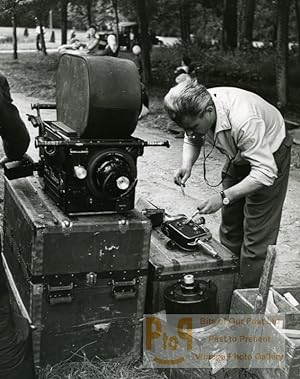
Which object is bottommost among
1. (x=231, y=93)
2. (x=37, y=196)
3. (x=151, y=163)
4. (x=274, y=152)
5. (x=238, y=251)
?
(x=151, y=163)

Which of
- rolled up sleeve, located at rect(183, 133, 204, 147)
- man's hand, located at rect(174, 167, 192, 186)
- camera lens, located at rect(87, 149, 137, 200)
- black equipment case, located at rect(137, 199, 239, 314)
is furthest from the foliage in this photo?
camera lens, located at rect(87, 149, 137, 200)

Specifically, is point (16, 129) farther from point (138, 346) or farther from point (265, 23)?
point (265, 23)

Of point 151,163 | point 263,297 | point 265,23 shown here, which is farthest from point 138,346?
point 265,23

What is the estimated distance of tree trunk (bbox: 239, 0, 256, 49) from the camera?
22.4 m

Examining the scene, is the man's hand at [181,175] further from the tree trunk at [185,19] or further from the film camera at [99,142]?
the tree trunk at [185,19]

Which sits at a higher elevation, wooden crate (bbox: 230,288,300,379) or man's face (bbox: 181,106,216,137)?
man's face (bbox: 181,106,216,137)

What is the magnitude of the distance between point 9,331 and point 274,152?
2000mm

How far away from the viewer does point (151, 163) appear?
32.0 feet

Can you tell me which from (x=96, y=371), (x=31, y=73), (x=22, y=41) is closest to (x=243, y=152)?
(x=96, y=371)

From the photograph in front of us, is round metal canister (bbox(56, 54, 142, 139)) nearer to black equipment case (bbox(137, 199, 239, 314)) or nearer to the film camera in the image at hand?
the film camera

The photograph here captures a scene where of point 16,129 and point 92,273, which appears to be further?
point 16,129

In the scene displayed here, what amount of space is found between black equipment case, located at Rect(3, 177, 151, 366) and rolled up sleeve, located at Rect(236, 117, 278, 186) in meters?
0.71

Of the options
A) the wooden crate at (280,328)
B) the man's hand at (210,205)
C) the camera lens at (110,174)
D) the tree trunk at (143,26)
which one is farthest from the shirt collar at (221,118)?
the tree trunk at (143,26)

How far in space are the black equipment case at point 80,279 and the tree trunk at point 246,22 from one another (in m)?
19.6
